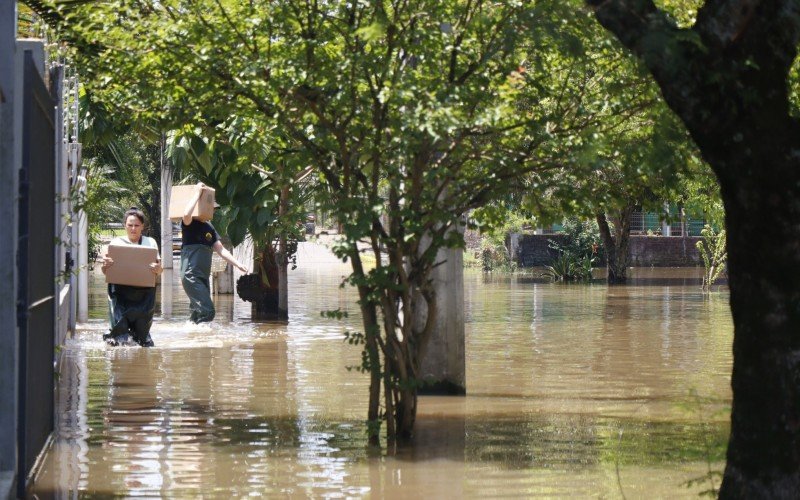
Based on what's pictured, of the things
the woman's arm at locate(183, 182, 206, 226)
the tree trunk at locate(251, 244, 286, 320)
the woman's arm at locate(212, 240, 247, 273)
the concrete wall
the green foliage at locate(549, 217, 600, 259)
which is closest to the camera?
the woman's arm at locate(183, 182, 206, 226)

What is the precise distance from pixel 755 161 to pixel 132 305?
11.2 metres

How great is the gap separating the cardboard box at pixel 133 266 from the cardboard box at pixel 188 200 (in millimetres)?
1949

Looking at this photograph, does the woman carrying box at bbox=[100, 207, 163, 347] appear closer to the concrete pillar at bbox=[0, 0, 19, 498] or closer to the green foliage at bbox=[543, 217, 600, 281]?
the concrete pillar at bbox=[0, 0, 19, 498]

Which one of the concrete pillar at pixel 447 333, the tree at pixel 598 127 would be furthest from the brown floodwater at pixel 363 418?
the tree at pixel 598 127

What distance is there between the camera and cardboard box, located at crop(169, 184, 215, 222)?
17.6 meters

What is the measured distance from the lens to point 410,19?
8.59 m

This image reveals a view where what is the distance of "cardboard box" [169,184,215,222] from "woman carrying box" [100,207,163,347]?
143 centimetres

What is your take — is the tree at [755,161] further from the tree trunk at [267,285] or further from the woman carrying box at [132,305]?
the tree trunk at [267,285]

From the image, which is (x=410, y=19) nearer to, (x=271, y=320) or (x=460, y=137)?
(x=460, y=137)

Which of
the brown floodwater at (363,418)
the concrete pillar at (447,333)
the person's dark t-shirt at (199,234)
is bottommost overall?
the brown floodwater at (363,418)

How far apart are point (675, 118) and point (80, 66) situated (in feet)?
15.3

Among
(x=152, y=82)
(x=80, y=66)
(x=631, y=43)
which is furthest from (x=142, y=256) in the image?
(x=631, y=43)

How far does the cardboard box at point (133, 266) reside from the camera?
1567cm

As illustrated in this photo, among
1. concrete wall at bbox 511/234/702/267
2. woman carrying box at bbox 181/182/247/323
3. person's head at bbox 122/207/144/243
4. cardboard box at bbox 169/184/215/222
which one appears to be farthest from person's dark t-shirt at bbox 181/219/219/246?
concrete wall at bbox 511/234/702/267
